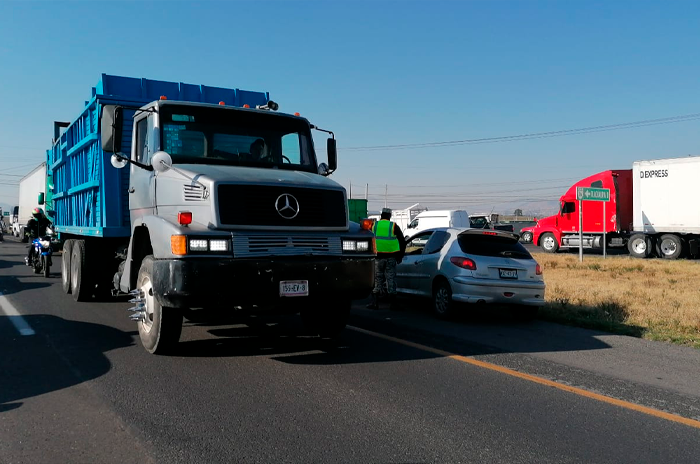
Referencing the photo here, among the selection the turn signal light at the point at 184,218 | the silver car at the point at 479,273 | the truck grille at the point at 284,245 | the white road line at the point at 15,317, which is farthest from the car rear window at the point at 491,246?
the white road line at the point at 15,317

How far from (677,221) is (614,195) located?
347cm

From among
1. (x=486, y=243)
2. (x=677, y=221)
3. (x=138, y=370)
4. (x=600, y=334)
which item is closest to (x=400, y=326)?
(x=486, y=243)

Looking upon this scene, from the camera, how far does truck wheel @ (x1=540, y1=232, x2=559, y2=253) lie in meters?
32.0

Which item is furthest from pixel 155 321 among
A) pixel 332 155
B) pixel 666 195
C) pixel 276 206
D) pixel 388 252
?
pixel 666 195

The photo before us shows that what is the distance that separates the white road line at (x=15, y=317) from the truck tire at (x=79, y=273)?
3.32ft

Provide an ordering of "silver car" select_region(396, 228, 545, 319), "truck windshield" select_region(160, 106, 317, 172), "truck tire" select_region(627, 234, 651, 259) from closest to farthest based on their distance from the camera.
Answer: "truck windshield" select_region(160, 106, 317, 172) < "silver car" select_region(396, 228, 545, 319) < "truck tire" select_region(627, 234, 651, 259)

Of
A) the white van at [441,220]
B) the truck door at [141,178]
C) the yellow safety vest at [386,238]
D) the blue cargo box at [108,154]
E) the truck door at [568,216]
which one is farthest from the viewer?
the white van at [441,220]

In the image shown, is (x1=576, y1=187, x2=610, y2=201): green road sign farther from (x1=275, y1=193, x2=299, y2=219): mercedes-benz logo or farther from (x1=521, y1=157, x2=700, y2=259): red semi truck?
(x1=275, y1=193, x2=299, y2=219): mercedes-benz logo

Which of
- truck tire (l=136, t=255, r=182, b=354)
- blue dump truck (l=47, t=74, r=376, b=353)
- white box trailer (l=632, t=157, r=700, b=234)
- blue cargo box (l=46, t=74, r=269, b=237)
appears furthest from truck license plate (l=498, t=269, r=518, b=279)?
white box trailer (l=632, t=157, r=700, b=234)

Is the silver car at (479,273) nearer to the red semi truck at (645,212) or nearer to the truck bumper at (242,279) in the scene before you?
the truck bumper at (242,279)

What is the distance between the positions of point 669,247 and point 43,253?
2418 centimetres

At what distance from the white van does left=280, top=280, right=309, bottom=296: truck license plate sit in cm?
2758

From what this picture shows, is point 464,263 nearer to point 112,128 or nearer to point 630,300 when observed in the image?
point 630,300

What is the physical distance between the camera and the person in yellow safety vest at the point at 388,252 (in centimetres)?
1043
